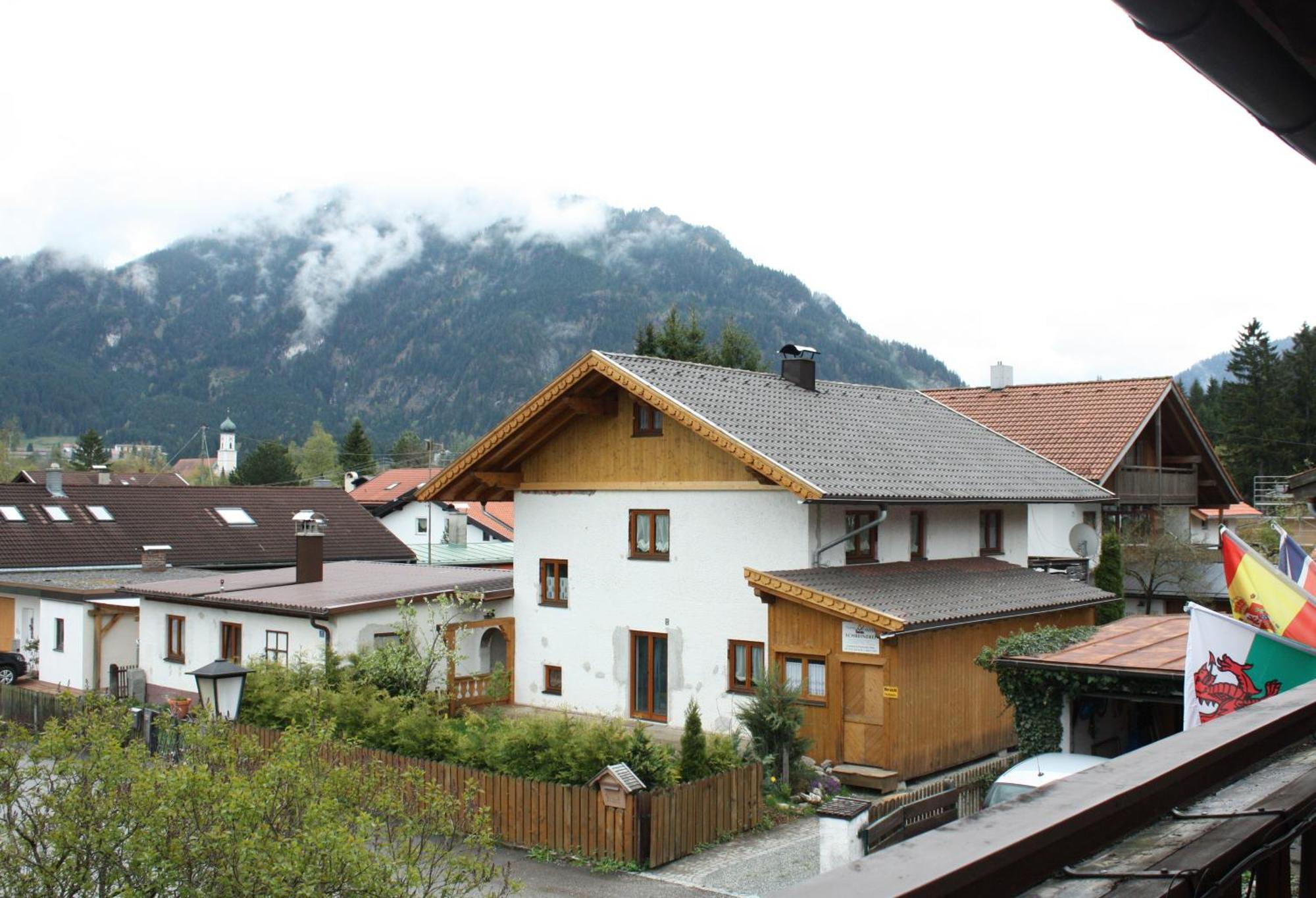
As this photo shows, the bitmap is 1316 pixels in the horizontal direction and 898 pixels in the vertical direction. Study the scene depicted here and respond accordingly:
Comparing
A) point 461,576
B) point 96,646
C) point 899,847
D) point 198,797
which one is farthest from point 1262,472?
point 899,847

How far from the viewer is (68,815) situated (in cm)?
838

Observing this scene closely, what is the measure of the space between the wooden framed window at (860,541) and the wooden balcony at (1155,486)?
1114cm

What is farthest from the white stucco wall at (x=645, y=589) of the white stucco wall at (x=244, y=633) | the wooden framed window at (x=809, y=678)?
the white stucco wall at (x=244, y=633)

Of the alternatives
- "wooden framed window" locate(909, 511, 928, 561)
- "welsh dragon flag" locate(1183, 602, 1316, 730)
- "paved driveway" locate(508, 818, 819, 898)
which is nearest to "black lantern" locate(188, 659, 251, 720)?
"paved driveway" locate(508, 818, 819, 898)

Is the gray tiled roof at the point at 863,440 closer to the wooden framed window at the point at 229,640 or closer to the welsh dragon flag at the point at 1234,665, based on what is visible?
the wooden framed window at the point at 229,640

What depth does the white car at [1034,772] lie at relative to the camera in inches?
555

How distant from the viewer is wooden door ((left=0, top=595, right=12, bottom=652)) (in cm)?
3331

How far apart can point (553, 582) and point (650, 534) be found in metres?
2.93

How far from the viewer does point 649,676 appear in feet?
77.1

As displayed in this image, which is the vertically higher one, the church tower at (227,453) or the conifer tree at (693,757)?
the church tower at (227,453)

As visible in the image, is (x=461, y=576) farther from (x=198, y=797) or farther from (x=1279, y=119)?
(x=1279, y=119)

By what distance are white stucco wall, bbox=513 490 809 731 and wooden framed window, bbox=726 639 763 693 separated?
0.41 feet

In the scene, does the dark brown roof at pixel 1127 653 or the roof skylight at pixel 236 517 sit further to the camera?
the roof skylight at pixel 236 517

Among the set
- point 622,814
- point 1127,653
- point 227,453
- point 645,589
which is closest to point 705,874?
point 622,814
